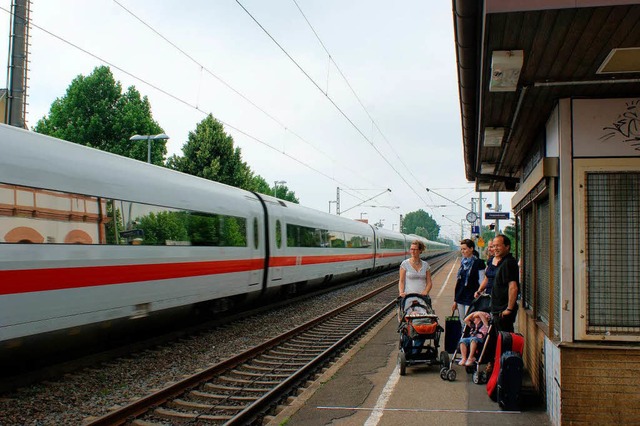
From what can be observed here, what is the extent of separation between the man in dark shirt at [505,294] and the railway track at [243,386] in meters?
2.44

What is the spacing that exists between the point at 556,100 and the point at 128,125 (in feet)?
116

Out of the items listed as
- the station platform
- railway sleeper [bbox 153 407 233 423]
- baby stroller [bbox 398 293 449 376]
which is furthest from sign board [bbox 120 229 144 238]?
baby stroller [bbox 398 293 449 376]

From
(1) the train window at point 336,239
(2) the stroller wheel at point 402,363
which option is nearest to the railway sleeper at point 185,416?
(2) the stroller wheel at point 402,363

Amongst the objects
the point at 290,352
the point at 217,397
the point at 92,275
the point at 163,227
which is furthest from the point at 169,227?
the point at 217,397

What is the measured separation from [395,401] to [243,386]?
76.4 inches

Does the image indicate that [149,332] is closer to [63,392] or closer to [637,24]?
[63,392]

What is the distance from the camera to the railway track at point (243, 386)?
586 cm

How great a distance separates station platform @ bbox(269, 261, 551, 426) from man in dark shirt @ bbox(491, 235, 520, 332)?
0.71 m

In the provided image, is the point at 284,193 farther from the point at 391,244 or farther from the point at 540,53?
the point at 540,53

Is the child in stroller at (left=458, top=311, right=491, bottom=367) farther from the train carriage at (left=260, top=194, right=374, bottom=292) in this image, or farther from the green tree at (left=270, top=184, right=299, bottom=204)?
the green tree at (left=270, top=184, right=299, bottom=204)

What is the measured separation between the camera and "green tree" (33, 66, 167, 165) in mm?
36781

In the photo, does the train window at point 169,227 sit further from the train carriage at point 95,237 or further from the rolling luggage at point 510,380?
the rolling luggage at point 510,380

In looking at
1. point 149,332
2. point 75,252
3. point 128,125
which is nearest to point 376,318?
point 149,332

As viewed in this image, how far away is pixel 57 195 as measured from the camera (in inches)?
293
